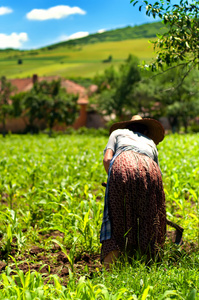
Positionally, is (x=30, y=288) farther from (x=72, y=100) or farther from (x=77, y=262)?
(x=72, y=100)

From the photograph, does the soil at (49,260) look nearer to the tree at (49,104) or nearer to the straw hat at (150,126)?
the straw hat at (150,126)

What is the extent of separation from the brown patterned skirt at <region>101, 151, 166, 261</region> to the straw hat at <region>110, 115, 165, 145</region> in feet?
2.63

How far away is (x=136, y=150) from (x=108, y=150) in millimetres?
347

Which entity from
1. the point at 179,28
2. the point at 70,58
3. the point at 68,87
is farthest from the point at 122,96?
the point at 70,58

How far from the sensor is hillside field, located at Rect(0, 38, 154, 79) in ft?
427

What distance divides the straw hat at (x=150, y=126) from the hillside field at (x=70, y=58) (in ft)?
377

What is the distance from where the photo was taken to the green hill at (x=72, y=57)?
131 meters

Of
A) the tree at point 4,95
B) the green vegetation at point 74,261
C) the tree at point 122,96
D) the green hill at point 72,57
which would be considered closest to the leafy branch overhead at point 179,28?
the green vegetation at point 74,261

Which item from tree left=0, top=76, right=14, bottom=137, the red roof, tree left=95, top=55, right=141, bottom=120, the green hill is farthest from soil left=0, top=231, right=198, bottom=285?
the green hill

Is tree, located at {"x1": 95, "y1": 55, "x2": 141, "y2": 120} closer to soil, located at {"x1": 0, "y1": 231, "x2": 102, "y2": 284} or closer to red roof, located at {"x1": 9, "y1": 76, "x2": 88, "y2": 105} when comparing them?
red roof, located at {"x1": 9, "y1": 76, "x2": 88, "y2": 105}

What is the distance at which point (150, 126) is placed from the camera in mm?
4664

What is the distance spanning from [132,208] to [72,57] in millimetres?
163283

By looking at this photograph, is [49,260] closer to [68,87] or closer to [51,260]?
[51,260]

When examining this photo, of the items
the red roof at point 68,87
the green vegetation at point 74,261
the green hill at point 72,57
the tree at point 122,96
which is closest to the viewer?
the green vegetation at point 74,261
